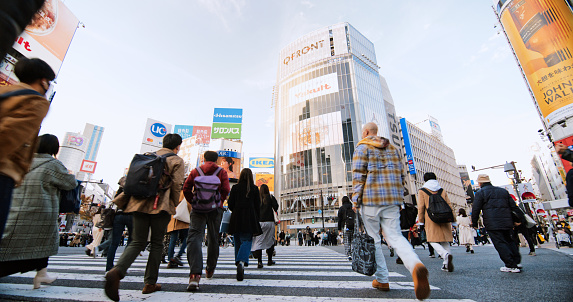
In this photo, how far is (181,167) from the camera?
126 inches

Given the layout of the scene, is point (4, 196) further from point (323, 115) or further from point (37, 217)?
point (323, 115)

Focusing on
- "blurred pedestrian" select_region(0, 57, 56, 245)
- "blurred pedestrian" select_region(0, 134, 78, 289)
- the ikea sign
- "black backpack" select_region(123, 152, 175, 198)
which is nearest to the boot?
"blurred pedestrian" select_region(0, 134, 78, 289)

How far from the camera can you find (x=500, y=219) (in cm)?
453

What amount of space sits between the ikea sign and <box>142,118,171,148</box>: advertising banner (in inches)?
969

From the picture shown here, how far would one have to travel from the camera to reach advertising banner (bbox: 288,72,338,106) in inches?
2034

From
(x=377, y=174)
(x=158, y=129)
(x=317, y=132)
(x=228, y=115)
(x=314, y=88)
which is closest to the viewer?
(x=377, y=174)

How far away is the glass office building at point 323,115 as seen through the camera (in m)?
45.9

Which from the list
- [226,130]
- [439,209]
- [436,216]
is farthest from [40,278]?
[226,130]

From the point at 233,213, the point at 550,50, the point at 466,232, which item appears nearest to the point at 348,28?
the point at 550,50

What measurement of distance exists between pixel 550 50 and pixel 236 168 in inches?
2031

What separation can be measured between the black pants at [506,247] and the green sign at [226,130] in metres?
39.6

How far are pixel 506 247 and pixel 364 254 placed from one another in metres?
3.24

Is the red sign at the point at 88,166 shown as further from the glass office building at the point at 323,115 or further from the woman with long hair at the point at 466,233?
the woman with long hair at the point at 466,233

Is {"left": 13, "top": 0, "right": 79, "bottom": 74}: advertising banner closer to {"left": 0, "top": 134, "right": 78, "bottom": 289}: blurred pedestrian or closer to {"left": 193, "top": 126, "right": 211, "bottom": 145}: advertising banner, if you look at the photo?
{"left": 0, "top": 134, "right": 78, "bottom": 289}: blurred pedestrian
